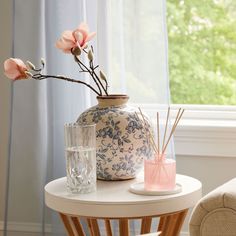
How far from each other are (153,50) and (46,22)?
1.47 ft

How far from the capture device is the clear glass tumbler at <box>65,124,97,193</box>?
2.08 meters

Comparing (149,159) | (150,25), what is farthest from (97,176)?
(150,25)

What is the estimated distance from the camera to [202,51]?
2.97 metres

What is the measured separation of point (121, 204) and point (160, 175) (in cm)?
18

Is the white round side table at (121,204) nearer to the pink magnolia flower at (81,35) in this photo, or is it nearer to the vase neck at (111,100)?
the vase neck at (111,100)

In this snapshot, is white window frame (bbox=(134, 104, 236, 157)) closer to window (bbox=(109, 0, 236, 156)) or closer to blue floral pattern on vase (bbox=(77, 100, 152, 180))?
window (bbox=(109, 0, 236, 156))

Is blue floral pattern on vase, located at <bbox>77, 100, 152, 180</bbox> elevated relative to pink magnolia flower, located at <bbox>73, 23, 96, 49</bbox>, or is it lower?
lower

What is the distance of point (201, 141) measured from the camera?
2.71m

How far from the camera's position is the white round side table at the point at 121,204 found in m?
1.96

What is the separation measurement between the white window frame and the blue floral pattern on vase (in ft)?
1.52

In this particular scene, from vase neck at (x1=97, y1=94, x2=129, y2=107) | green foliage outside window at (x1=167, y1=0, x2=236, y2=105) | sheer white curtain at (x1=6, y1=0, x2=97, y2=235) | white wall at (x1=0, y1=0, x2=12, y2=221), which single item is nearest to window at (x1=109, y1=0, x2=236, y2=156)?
green foliage outside window at (x1=167, y1=0, x2=236, y2=105)

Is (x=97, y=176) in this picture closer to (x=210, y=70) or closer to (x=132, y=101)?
(x=132, y=101)

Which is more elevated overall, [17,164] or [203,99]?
[203,99]

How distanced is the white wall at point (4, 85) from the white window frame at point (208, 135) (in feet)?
2.13
